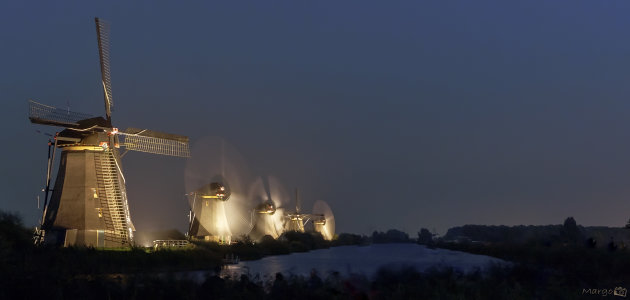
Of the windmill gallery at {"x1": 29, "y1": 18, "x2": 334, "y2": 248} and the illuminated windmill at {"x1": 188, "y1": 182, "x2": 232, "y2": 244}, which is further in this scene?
the illuminated windmill at {"x1": 188, "y1": 182, "x2": 232, "y2": 244}

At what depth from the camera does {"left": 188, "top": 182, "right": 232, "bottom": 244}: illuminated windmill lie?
6519 cm

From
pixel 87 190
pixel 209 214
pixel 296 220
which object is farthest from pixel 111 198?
pixel 296 220

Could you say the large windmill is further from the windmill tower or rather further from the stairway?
the windmill tower

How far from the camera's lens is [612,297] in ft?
57.0

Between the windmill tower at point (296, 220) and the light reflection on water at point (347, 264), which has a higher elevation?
the windmill tower at point (296, 220)

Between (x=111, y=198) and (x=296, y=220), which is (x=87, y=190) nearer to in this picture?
(x=111, y=198)

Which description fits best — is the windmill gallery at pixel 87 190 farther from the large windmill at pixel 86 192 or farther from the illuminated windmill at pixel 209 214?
the illuminated windmill at pixel 209 214

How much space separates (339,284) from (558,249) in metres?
24.8

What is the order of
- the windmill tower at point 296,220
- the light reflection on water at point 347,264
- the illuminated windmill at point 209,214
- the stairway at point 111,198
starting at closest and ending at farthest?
the light reflection on water at point 347,264 → the stairway at point 111,198 → the illuminated windmill at point 209,214 → the windmill tower at point 296,220

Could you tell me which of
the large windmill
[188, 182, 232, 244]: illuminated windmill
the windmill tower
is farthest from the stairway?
the windmill tower

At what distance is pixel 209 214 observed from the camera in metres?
65.4

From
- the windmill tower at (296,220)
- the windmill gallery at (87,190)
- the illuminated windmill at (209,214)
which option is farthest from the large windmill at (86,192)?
the windmill tower at (296,220)

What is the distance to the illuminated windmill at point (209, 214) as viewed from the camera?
65188mm

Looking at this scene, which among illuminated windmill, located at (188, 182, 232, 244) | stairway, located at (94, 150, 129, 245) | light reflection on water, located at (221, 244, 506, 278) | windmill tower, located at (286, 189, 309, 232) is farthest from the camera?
windmill tower, located at (286, 189, 309, 232)
